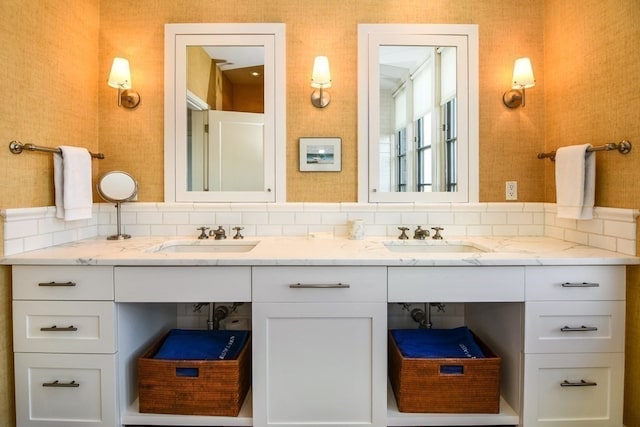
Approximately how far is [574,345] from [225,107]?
2049 mm

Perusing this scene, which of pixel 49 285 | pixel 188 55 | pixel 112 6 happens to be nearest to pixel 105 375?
pixel 49 285

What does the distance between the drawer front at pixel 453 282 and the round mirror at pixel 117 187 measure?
1490 mm

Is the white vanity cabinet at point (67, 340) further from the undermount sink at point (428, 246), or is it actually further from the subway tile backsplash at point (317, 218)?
the undermount sink at point (428, 246)

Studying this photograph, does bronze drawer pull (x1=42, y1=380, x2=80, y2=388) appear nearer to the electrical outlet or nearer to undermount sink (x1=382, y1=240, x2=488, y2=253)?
undermount sink (x1=382, y1=240, x2=488, y2=253)

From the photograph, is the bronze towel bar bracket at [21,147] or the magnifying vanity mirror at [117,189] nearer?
the bronze towel bar bracket at [21,147]

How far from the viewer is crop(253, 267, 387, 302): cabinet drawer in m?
1.60

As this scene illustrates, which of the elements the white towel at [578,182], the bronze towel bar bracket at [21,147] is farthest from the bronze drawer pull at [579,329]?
the bronze towel bar bracket at [21,147]

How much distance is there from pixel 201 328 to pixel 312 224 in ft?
2.91

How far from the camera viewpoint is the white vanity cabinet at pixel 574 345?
1607mm

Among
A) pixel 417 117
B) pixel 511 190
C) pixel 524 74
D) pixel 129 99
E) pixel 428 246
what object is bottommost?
pixel 428 246

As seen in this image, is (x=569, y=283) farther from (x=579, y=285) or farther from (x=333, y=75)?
(x=333, y=75)

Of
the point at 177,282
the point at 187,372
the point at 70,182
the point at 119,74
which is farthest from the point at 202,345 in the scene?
the point at 119,74

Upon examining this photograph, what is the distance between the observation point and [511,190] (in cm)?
226

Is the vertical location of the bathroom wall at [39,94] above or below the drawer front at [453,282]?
above
